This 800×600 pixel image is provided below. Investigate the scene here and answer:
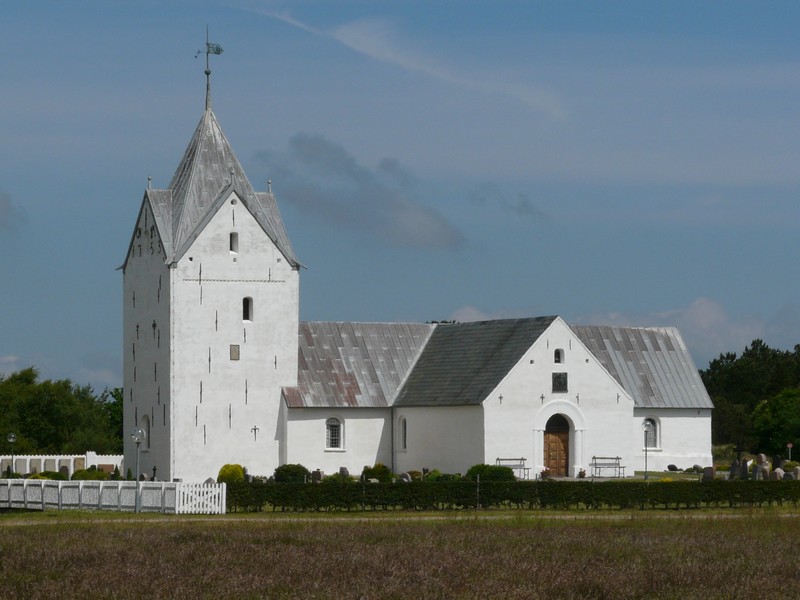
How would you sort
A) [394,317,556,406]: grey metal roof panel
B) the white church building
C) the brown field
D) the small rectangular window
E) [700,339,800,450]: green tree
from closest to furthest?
1. the brown field
2. the white church building
3. [394,317,556,406]: grey metal roof panel
4. the small rectangular window
5. [700,339,800,450]: green tree

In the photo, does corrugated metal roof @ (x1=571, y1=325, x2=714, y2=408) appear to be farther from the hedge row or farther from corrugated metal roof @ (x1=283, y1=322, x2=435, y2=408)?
the hedge row

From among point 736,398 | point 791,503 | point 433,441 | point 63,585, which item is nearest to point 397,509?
point 791,503

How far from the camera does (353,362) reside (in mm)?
61312

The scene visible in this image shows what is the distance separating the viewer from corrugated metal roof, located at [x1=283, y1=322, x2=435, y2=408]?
59.2m

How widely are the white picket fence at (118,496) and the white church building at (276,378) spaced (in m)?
11.1

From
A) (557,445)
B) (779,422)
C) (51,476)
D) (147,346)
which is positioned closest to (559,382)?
(557,445)

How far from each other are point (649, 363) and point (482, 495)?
80.7 ft

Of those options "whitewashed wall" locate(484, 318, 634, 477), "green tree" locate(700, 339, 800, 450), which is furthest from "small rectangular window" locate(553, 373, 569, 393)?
"green tree" locate(700, 339, 800, 450)

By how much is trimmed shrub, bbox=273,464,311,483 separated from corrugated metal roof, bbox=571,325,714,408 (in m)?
15.9

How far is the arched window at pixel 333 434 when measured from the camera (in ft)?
194

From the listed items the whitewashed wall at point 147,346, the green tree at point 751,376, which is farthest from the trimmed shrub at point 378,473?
the green tree at point 751,376

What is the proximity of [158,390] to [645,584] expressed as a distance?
3733 cm

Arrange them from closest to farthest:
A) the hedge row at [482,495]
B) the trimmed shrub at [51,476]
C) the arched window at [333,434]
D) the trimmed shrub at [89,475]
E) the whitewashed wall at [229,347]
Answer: the hedge row at [482,495] → the trimmed shrub at [89,475] → the trimmed shrub at [51,476] → the whitewashed wall at [229,347] → the arched window at [333,434]

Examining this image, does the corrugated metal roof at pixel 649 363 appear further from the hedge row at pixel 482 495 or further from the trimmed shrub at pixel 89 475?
the trimmed shrub at pixel 89 475
